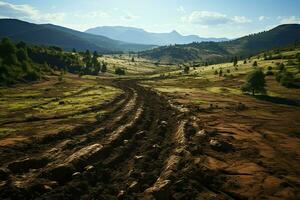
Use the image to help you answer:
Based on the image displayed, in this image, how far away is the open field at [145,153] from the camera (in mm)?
38625

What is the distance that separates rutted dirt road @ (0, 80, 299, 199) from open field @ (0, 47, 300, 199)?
0.12 metres

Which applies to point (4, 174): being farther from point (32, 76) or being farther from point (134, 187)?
point (32, 76)

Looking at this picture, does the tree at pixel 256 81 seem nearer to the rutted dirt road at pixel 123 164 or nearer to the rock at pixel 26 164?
the rutted dirt road at pixel 123 164

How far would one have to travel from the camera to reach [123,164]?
46.9 metres

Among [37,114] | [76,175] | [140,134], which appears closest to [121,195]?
[76,175]

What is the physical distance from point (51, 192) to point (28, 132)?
95.0 ft

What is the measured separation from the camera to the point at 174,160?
47906 mm

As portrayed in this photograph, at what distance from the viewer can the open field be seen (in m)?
38.6

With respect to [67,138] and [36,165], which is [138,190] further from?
[67,138]

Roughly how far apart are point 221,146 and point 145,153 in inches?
541

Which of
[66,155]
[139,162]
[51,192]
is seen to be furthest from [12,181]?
[139,162]

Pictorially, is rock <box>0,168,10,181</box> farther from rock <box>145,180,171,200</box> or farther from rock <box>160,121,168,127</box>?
rock <box>160,121,168,127</box>

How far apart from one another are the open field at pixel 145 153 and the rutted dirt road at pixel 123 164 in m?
0.12

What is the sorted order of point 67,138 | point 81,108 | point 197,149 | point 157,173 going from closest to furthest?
1. point 157,173
2. point 197,149
3. point 67,138
4. point 81,108
